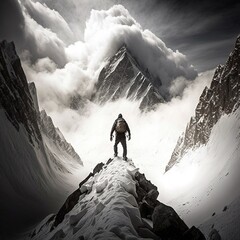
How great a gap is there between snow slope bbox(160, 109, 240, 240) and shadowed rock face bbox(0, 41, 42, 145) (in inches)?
1274

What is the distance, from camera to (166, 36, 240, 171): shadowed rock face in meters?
56.6

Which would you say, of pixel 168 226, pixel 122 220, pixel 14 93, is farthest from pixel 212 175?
pixel 14 93

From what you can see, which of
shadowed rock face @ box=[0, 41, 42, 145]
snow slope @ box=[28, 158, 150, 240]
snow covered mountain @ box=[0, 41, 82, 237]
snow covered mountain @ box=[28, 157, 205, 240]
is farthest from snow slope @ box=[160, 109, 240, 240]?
shadowed rock face @ box=[0, 41, 42, 145]

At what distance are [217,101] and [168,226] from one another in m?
62.4

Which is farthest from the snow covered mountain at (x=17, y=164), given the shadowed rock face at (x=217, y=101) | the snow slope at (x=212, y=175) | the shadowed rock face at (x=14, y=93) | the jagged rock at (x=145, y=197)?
the shadowed rock face at (x=217, y=101)

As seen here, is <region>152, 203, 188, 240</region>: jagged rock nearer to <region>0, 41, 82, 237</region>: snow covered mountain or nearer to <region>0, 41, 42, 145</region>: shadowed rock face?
<region>0, 41, 82, 237</region>: snow covered mountain

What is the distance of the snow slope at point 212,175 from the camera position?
90.4 feet

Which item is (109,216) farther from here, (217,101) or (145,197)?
(217,101)

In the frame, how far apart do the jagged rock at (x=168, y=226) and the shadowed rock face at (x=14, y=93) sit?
144ft

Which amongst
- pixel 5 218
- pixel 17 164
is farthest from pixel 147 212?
pixel 17 164

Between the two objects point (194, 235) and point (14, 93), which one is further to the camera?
point (14, 93)

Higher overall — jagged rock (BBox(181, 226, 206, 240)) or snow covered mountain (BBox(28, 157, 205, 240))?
snow covered mountain (BBox(28, 157, 205, 240))

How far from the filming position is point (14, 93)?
5559cm

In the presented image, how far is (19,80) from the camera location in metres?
63.8
